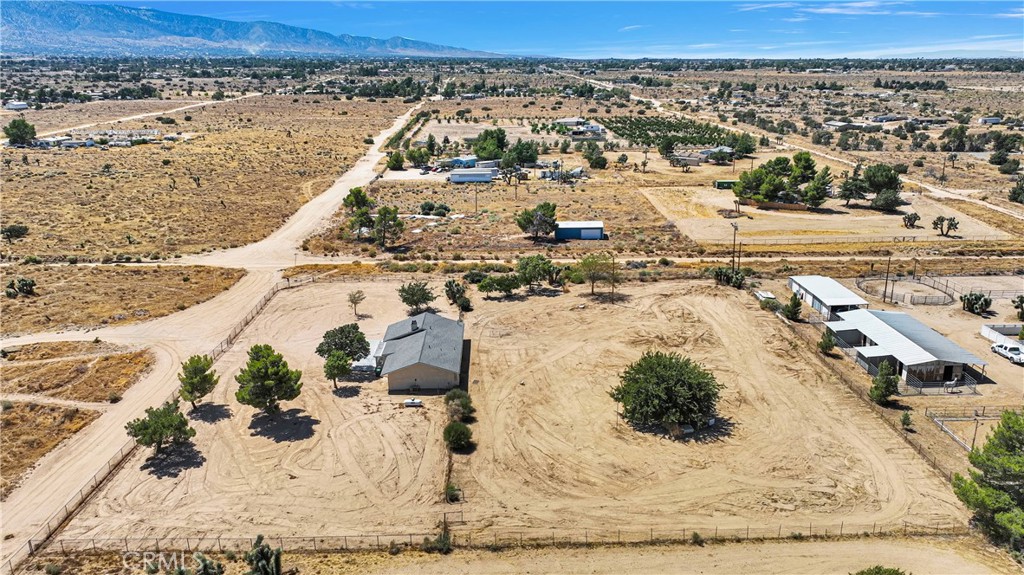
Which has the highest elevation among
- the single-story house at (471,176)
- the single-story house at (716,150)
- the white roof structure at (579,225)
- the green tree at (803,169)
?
the single-story house at (716,150)

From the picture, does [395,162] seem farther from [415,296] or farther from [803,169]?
[415,296]

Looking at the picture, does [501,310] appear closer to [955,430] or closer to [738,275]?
[738,275]

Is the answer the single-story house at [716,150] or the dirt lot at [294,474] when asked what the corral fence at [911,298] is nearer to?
the dirt lot at [294,474]

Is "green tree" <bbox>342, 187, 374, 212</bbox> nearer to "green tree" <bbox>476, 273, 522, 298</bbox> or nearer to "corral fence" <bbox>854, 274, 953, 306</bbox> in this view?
"green tree" <bbox>476, 273, 522, 298</bbox>

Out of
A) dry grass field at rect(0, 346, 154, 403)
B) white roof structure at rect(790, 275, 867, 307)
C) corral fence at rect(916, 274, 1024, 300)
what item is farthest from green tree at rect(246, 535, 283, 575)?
corral fence at rect(916, 274, 1024, 300)

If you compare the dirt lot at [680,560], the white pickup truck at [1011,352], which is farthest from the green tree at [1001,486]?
the white pickup truck at [1011,352]
